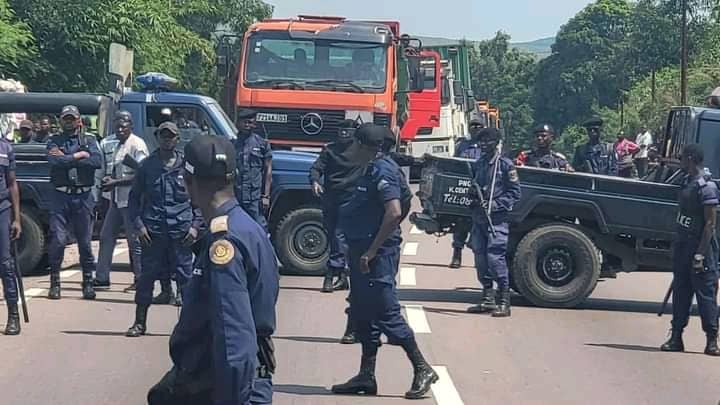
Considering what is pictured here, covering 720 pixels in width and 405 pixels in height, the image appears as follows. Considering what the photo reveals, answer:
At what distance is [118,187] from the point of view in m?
13.0

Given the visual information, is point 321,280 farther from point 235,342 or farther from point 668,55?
point 668,55

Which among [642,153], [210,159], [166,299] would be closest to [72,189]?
[166,299]

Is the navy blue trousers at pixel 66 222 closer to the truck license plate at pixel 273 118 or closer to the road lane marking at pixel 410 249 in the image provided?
the truck license plate at pixel 273 118

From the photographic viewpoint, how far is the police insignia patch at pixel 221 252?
447 cm

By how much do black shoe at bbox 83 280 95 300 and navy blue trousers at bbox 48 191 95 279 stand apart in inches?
10.2

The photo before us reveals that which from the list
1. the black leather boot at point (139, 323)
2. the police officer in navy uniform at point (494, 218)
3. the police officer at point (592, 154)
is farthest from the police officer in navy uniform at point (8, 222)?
the police officer at point (592, 154)

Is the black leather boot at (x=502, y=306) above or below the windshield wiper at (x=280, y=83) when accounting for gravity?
below

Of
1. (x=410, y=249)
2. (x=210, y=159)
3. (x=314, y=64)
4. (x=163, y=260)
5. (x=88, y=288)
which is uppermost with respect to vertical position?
(x=314, y=64)

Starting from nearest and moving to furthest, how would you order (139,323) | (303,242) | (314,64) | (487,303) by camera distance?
1. (139,323)
2. (487,303)
3. (303,242)
4. (314,64)

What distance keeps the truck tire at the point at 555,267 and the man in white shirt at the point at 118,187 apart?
12.9 ft

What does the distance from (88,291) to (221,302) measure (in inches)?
341

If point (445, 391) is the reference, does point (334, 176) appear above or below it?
above

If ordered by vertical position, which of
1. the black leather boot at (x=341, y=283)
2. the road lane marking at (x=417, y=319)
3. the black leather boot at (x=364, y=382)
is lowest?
the road lane marking at (x=417, y=319)

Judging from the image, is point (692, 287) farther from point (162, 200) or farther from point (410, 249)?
point (410, 249)
